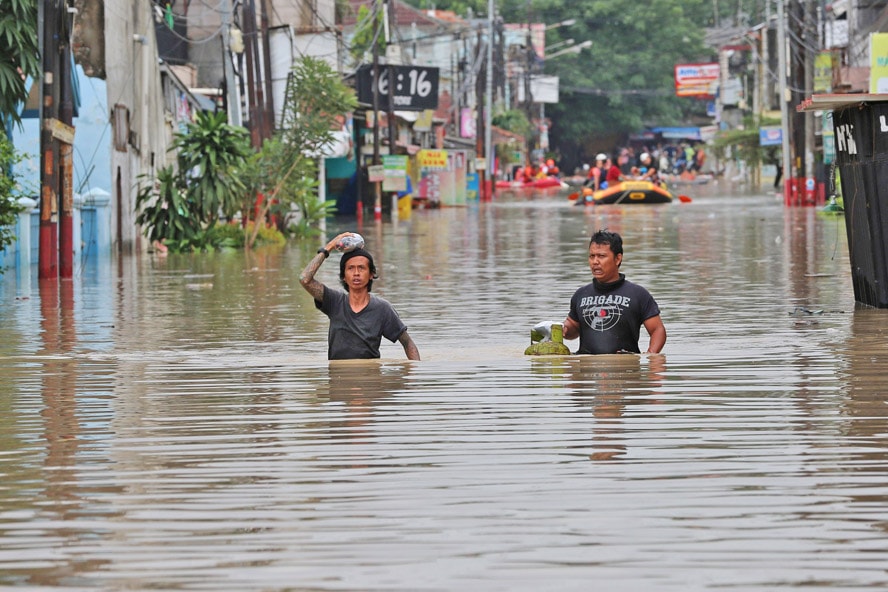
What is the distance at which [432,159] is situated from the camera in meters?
55.9

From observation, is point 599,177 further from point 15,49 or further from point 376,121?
point 15,49

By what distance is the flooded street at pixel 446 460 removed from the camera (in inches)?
209

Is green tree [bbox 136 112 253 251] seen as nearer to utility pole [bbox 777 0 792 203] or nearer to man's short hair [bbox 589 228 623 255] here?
man's short hair [bbox 589 228 623 255]

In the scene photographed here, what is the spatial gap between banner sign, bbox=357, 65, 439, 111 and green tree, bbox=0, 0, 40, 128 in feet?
94.7

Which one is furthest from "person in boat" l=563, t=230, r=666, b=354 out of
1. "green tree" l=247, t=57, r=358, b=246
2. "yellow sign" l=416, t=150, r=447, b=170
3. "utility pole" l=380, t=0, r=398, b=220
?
"yellow sign" l=416, t=150, r=447, b=170

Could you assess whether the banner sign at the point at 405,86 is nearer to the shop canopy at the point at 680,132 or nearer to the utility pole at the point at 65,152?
the utility pole at the point at 65,152

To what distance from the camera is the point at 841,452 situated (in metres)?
6.98

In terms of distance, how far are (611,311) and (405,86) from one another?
134ft

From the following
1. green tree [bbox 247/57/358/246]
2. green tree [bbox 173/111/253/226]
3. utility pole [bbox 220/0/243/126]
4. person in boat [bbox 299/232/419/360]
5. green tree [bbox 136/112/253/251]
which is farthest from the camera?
utility pole [bbox 220/0/243/126]

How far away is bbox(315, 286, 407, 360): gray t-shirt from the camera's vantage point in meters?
10.3

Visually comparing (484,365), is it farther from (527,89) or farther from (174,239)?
(527,89)

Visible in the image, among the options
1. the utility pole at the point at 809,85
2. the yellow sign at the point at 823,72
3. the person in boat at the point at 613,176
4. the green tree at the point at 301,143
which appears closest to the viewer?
the green tree at the point at 301,143

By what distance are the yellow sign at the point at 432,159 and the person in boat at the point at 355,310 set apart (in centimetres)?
4538

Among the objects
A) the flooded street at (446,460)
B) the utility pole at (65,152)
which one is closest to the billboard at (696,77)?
the utility pole at (65,152)
